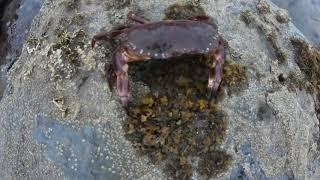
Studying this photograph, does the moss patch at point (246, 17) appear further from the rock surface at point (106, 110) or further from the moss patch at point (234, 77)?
the moss patch at point (234, 77)

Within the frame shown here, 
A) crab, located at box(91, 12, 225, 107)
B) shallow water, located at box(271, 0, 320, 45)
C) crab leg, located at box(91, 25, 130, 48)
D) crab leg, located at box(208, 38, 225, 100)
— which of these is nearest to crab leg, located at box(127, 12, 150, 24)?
crab leg, located at box(91, 25, 130, 48)

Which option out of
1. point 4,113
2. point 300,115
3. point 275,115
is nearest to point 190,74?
point 275,115

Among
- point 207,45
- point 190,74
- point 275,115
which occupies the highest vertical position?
point 207,45

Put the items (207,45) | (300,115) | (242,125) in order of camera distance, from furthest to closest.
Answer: (300,115) → (242,125) → (207,45)

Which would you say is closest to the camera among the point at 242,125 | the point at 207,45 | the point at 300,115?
the point at 207,45

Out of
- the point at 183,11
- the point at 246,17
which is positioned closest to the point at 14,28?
the point at 183,11

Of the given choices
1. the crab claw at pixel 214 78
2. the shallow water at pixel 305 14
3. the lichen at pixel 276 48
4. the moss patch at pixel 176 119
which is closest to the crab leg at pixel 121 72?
the moss patch at pixel 176 119

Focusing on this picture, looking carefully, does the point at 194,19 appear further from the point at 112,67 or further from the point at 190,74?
the point at 112,67
